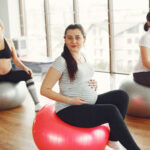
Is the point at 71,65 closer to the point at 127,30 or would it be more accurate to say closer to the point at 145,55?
the point at 145,55

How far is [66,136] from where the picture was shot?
1.74m

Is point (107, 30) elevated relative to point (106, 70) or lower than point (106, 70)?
elevated

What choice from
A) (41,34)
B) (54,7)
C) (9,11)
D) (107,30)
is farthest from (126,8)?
(9,11)

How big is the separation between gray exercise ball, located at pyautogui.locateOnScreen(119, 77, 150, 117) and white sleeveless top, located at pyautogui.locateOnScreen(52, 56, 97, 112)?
0.90 metres

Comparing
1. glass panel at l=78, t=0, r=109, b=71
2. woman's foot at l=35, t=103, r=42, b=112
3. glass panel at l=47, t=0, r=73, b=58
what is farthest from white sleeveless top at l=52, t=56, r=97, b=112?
glass panel at l=47, t=0, r=73, b=58

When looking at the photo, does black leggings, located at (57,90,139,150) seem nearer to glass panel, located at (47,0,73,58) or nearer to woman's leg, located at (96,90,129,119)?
woman's leg, located at (96,90,129,119)

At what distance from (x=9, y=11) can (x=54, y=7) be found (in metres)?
1.14

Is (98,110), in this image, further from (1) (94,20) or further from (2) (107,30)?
(1) (94,20)

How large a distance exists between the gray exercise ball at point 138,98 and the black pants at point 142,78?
4 cm

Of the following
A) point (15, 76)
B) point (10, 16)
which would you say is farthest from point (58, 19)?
point (15, 76)

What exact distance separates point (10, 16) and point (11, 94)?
139 inches

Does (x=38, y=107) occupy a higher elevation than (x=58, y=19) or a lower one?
lower

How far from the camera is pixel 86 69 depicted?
184 centimetres

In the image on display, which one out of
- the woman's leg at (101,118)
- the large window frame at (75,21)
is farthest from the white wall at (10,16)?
the woman's leg at (101,118)
